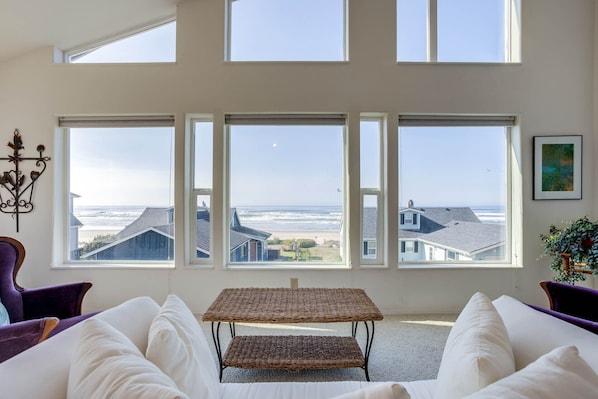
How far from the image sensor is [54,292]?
7.37 ft

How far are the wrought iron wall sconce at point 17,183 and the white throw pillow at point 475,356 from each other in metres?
3.95

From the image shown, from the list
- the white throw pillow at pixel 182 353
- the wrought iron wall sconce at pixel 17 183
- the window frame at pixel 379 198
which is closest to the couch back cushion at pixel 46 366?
the white throw pillow at pixel 182 353

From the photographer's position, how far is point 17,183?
324 cm

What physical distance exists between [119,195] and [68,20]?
5.72ft

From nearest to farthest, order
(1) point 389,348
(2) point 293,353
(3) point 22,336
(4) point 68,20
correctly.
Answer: (3) point 22,336 < (2) point 293,353 < (1) point 389,348 < (4) point 68,20

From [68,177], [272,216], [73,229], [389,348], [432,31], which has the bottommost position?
[389,348]

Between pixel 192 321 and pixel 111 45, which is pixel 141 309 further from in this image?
pixel 111 45

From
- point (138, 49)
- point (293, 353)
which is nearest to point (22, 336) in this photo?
point (293, 353)

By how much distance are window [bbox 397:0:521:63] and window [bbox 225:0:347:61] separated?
2.32ft

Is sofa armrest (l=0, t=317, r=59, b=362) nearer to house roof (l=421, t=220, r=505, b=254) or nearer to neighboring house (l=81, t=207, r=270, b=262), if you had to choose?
neighboring house (l=81, t=207, r=270, b=262)

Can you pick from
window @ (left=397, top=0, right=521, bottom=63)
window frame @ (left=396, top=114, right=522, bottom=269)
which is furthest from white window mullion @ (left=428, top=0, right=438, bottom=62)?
window frame @ (left=396, top=114, right=522, bottom=269)

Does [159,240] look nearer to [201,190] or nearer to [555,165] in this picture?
[201,190]

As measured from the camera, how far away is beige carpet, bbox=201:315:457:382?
7.04 ft

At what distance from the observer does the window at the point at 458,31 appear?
11.2 ft
